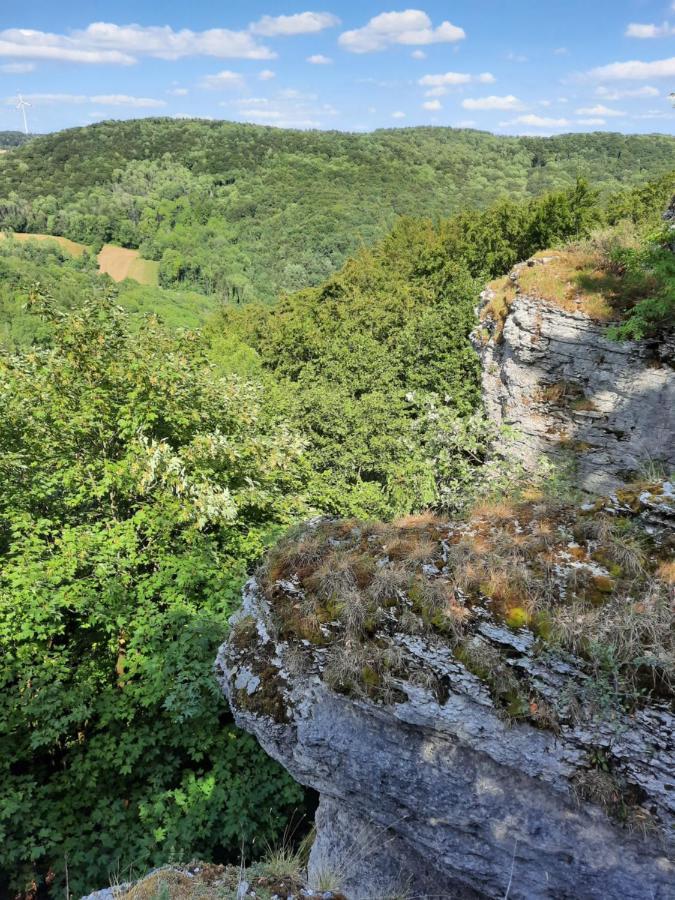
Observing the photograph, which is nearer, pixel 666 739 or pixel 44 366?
pixel 666 739

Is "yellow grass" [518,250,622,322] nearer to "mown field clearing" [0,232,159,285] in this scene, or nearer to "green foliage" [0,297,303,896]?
"green foliage" [0,297,303,896]

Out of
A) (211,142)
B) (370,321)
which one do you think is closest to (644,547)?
(370,321)

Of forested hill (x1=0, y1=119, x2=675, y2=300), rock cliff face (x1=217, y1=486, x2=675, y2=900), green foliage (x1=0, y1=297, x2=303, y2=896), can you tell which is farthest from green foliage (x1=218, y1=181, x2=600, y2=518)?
forested hill (x1=0, y1=119, x2=675, y2=300)

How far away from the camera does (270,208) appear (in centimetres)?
14150

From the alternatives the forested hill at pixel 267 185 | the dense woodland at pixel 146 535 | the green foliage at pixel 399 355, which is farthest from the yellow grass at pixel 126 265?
the dense woodland at pixel 146 535

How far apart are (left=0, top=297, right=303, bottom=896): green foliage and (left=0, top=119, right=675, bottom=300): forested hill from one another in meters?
96.0

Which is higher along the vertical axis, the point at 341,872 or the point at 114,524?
the point at 114,524

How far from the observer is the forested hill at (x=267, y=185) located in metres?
116

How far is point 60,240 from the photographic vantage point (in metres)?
129

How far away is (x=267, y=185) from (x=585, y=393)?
161705 mm

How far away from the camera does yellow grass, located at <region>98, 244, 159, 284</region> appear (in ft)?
397

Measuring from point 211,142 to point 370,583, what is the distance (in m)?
221

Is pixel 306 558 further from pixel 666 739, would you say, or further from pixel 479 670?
pixel 666 739

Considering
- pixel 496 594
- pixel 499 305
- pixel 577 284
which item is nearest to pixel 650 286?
pixel 577 284
